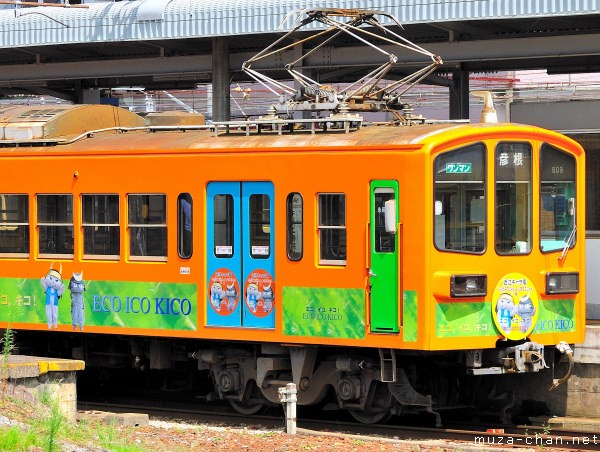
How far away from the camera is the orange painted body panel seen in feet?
Answer: 39.6

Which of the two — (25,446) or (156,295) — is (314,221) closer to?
(156,295)

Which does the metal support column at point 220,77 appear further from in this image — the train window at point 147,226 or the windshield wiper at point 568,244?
the windshield wiper at point 568,244

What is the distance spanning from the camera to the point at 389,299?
12.3 m

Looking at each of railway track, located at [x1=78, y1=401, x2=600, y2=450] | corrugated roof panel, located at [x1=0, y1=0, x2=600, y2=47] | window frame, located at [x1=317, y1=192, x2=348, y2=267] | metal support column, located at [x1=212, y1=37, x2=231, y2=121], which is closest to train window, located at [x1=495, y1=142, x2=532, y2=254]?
window frame, located at [x1=317, y1=192, x2=348, y2=267]

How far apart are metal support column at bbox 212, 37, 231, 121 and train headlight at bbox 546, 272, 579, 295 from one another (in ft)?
31.3

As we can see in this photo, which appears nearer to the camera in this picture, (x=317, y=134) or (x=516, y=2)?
(x=317, y=134)

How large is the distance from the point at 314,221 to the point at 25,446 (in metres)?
4.79

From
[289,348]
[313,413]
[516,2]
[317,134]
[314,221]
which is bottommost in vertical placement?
[313,413]

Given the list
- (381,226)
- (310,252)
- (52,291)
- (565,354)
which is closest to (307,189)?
(310,252)

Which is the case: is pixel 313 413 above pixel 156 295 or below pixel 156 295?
below

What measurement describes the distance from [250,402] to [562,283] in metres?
3.86

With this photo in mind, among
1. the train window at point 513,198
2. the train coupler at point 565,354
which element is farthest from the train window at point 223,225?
the train coupler at point 565,354

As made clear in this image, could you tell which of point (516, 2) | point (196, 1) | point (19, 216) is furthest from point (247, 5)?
point (19, 216)

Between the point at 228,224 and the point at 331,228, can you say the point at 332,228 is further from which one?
the point at 228,224
